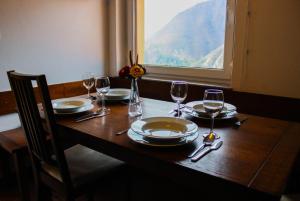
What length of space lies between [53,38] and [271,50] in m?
1.76

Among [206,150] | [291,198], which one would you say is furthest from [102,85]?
[291,198]

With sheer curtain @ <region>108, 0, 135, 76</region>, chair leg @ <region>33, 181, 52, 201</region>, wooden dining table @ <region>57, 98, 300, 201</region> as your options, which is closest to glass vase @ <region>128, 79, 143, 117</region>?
wooden dining table @ <region>57, 98, 300, 201</region>

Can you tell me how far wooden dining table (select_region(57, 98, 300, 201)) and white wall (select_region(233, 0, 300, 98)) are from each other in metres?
0.65

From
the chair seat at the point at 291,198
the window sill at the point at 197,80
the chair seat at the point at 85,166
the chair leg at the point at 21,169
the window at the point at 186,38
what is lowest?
the chair leg at the point at 21,169

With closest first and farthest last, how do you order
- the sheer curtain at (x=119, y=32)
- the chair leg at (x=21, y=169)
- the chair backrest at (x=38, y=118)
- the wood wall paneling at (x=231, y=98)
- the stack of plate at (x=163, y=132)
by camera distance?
the stack of plate at (x=163, y=132) < the chair backrest at (x=38, y=118) < the chair leg at (x=21, y=169) < the wood wall paneling at (x=231, y=98) < the sheer curtain at (x=119, y=32)

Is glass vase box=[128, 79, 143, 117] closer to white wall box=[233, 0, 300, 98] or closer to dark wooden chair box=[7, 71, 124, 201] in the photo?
dark wooden chair box=[7, 71, 124, 201]

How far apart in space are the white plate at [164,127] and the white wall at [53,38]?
1356 millimetres

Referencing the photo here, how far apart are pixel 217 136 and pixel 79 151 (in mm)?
893

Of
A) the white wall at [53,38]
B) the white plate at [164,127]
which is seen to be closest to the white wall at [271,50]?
the white plate at [164,127]

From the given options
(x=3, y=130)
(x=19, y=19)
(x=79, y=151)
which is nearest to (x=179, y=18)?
(x=19, y=19)

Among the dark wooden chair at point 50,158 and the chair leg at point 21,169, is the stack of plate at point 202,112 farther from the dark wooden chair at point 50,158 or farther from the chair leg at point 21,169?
the chair leg at point 21,169

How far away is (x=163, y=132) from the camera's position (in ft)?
4.22

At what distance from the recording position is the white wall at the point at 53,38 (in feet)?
6.97

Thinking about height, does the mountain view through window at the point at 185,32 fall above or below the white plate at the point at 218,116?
above
